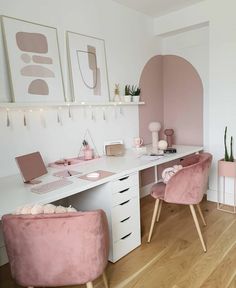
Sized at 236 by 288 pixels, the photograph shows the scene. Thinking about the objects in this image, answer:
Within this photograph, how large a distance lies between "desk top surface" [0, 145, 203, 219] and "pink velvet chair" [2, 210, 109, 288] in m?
0.20

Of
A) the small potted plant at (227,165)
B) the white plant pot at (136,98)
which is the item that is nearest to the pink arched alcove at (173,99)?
the white plant pot at (136,98)

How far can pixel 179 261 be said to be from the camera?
2041mm

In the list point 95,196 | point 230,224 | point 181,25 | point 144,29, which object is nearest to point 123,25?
point 144,29

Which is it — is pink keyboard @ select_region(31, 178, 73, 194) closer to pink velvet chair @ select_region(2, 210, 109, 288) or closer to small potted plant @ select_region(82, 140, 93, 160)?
pink velvet chair @ select_region(2, 210, 109, 288)

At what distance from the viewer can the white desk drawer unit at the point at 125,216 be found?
203cm

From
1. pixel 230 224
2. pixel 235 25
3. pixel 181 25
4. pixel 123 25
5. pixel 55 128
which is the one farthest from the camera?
pixel 181 25

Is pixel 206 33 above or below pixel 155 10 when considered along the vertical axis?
below

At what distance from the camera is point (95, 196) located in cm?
208

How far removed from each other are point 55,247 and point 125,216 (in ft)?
3.12

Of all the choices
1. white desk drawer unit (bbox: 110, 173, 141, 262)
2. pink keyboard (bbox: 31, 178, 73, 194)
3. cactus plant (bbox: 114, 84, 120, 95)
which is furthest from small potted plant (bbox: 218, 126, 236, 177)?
pink keyboard (bbox: 31, 178, 73, 194)

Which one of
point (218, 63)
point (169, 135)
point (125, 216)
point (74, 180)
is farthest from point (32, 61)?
point (218, 63)

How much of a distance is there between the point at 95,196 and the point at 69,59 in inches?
52.3

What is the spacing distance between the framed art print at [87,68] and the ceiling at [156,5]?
2.15ft

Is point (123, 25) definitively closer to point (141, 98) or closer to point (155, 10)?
point (155, 10)
